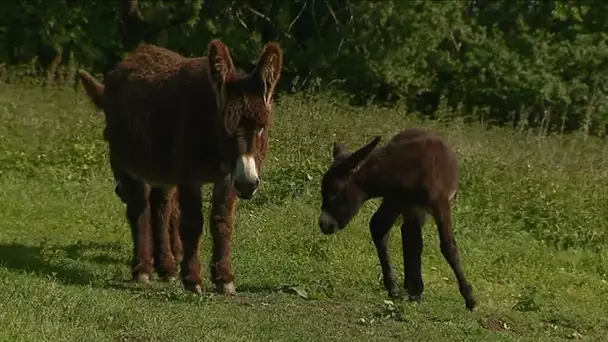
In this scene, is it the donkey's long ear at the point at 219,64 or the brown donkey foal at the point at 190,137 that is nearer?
the brown donkey foal at the point at 190,137

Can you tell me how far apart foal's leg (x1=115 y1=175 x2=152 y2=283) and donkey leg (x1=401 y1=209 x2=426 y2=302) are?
83.3 inches

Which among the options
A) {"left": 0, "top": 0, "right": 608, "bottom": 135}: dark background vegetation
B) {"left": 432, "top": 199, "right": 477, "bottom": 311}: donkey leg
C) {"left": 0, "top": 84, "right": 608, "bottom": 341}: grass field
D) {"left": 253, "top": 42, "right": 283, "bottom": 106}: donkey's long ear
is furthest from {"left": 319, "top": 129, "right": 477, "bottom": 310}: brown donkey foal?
{"left": 0, "top": 0, "right": 608, "bottom": 135}: dark background vegetation

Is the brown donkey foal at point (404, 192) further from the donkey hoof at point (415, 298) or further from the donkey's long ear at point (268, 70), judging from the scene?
the donkey's long ear at point (268, 70)

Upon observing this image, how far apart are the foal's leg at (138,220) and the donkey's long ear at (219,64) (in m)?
1.72

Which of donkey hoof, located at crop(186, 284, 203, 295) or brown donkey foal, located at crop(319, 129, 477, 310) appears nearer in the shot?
donkey hoof, located at crop(186, 284, 203, 295)

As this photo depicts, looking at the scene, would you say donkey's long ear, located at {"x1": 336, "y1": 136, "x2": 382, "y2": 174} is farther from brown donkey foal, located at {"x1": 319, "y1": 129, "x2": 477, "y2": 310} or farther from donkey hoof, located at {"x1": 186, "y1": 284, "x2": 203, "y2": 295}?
donkey hoof, located at {"x1": 186, "y1": 284, "x2": 203, "y2": 295}

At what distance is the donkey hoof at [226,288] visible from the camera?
8.70m

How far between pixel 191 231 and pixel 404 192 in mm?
1862

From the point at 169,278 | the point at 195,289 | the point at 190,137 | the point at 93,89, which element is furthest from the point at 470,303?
the point at 93,89

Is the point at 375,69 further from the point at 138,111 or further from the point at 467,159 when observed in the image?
the point at 138,111

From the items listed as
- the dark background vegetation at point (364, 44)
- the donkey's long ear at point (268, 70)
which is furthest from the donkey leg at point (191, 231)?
the dark background vegetation at point (364, 44)

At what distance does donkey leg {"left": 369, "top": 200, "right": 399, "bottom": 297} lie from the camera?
9641mm

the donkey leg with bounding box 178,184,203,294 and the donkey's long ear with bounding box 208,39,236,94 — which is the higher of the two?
the donkey's long ear with bounding box 208,39,236,94

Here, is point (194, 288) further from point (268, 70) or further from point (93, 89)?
point (93, 89)
